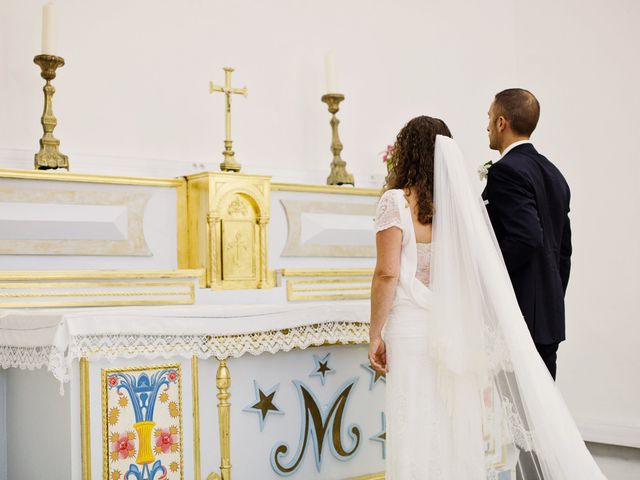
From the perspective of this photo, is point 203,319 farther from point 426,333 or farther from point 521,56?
point 521,56

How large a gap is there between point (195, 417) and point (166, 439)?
0.55ft

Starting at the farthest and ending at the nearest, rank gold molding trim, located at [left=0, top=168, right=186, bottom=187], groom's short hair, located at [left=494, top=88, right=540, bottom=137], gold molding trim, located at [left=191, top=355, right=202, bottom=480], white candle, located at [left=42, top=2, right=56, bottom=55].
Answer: white candle, located at [left=42, top=2, right=56, bottom=55] < gold molding trim, located at [left=0, top=168, right=186, bottom=187] < gold molding trim, located at [left=191, top=355, right=202, bottom=480] < groom's short hair, located at [left=494, top=88, right=540, bottom=137]

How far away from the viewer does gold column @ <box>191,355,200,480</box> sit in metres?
3.79

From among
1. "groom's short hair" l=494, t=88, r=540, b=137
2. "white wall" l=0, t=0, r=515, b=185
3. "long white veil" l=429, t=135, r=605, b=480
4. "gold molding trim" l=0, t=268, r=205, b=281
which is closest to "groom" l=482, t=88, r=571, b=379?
"groom's short hair" l=494, t=88, r=540, b=137

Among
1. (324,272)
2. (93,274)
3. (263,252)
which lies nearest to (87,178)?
(93,274)

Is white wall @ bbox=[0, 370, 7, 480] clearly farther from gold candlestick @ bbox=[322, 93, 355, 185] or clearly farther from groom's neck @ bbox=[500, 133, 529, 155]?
groom's neck @ bbox=[500, 133, 529, 155]

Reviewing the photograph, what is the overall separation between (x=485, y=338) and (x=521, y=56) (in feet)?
13.6

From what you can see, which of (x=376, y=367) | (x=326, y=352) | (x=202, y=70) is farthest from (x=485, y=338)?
(x=202, y=70)

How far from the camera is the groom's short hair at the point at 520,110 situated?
3.60 meters

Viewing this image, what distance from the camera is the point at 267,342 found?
12.7ft

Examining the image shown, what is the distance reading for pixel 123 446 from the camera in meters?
3.58

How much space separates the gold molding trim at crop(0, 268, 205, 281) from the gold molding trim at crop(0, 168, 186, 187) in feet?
1.69

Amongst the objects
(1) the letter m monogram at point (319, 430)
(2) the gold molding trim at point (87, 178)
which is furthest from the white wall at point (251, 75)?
(1) the letter m monogram at point (319, 430)

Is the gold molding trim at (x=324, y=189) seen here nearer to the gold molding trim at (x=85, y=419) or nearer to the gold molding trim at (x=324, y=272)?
the gold molding trim at (x=324, y=272)
